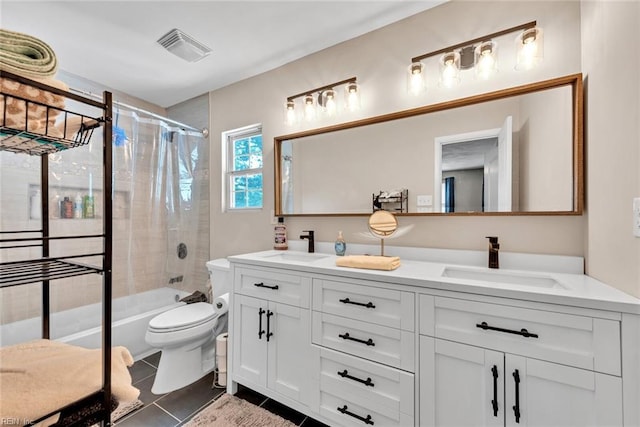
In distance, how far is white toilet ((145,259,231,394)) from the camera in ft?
5.79

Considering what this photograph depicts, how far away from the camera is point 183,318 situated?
6.29 feet

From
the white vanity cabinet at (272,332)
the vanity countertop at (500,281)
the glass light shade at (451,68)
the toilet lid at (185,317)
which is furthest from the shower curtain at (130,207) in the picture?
the glass light shade at (451,68)

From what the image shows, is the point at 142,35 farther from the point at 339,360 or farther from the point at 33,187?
the point at 339,360

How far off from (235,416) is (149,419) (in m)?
0.47

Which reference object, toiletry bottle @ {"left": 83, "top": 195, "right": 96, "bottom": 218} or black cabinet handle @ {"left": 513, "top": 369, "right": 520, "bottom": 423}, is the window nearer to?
toiletry bottle @ {"left": 83, "top": 195, "right": 96, "bottom": 218}

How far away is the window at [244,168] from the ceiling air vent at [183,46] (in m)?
0.62

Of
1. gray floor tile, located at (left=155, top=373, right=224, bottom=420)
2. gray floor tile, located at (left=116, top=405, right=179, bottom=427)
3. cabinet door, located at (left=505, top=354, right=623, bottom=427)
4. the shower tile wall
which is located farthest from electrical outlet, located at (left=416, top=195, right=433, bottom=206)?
the shower tile wall

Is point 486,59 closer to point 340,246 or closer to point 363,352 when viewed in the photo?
point 340,246

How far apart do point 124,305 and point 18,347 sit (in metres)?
1.89

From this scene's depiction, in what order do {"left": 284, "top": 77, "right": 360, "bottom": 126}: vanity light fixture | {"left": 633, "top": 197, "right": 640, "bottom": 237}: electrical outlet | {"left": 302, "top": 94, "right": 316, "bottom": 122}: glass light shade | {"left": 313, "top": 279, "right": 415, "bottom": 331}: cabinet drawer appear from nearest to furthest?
{"left": 633, "top": 197, "right": 640, "bottom": 237}: electrical outlet < {"left": 313, "top": 279, "right": 415, "bottom": 331}: cabinet drawer < {"left": 284, "top": 77, "right": 360, "bottom": 126}: vanity light fixture < {"left": 302, "top": 94, "right": 316, "bottom": 122}: glass light shade

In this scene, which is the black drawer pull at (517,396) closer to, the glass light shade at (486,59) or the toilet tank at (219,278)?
the glass light shade at (486,59)

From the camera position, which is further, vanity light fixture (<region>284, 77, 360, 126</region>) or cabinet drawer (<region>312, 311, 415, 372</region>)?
vanity light fixture (<region>284, 77, 360, 126</region>)

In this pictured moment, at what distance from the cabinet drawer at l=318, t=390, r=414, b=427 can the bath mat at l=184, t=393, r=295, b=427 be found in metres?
0.29

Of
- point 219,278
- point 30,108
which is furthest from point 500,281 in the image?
point 219,278
